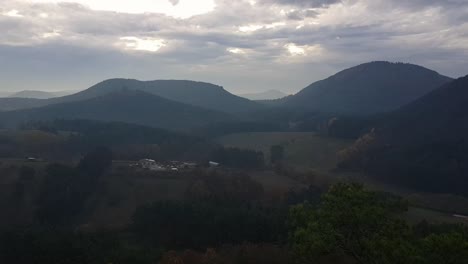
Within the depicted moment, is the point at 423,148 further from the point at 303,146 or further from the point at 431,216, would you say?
the point at 431,216

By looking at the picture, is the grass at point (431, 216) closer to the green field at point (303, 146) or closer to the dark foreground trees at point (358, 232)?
the green field at point (303, 146)

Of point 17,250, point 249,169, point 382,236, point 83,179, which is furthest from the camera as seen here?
point 249,169

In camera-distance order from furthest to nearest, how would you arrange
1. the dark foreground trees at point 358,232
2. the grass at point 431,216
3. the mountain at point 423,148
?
the mountain at point 423,148
the grass at point 431,216
the dark foreground trees at point 358,232

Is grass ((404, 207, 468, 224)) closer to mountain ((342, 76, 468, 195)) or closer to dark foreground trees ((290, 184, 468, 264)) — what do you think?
mountain ((342, 76, 468, 195))

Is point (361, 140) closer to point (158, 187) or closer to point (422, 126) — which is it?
point (422, 126)

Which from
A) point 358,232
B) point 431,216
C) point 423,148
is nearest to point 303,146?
point 423,148

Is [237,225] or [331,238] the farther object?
[237,225]

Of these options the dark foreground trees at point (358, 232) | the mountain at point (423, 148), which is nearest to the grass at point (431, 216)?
the mountain at point (423, 148)

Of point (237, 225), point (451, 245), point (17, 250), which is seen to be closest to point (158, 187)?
point (237, 225)
